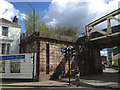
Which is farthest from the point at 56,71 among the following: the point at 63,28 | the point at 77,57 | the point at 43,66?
the point at 63,28

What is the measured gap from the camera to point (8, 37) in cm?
1902

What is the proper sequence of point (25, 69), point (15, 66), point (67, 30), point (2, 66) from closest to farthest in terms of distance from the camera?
point (25, 69)
point (15, 66)
point (2, 66)
point (67, 30)

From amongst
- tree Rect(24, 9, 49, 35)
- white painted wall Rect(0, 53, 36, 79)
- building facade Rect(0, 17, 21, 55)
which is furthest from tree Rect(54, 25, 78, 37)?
white painted wall Rect(0, 53, 36, 79)

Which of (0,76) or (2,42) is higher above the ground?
(2,42)

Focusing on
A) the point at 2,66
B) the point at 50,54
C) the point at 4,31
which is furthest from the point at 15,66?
the point at 4,31

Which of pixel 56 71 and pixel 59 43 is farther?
pixel 59 43

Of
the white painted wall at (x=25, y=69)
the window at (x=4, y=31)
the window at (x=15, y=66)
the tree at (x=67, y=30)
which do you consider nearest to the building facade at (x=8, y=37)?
the window at (x=4, y=31)

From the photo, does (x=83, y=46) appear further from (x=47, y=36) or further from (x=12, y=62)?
(x=12, y=62)

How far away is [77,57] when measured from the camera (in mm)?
18156

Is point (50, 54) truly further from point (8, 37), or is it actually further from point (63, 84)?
point (8, 37)

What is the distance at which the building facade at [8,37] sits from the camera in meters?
18.6

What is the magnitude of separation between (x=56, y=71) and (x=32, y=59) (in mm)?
3413

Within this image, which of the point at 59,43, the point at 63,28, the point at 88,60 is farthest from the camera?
the point at 63,28

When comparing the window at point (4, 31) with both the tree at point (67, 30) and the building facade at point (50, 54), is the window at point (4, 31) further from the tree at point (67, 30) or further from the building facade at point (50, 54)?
the tree at point (67, 30)
